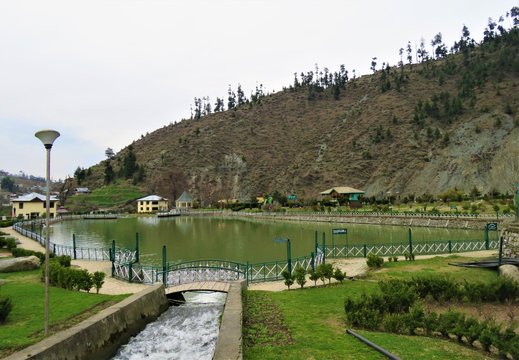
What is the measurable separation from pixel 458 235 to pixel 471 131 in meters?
56.2

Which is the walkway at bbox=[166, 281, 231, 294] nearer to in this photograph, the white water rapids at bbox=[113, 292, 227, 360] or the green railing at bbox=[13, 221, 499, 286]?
the white water rapids at bbox=[113, 292, 227, 360]

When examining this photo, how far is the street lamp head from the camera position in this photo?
9883 millimetres

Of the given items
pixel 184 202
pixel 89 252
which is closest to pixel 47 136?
pixel 89 252

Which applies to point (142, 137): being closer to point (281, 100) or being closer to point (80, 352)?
point (281, 100)

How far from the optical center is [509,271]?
16.5m

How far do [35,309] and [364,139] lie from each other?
101554 millimetres

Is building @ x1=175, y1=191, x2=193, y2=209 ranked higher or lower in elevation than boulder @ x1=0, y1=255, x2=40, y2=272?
higher

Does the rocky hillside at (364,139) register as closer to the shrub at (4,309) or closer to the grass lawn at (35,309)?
the grass lawn at (35,309)

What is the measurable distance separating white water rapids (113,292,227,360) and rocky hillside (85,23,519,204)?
64.3m

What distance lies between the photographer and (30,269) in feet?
68.9

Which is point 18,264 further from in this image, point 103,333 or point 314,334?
point 314,334

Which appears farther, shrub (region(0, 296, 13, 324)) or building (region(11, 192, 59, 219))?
building (region(11, 192, 59, 219))

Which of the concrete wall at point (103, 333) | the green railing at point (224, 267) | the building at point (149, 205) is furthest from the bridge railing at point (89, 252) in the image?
the building at point (149, 205)

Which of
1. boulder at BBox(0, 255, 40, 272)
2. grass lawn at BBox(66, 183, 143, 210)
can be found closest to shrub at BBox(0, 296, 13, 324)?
boulder at BBox(0, 255, 40, 272)
